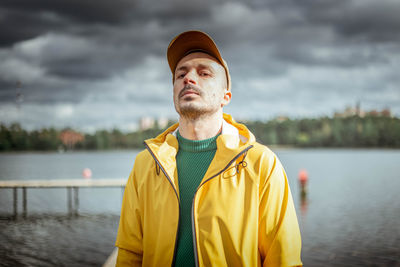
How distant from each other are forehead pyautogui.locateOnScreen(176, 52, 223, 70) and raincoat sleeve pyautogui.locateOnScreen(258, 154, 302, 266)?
74cm

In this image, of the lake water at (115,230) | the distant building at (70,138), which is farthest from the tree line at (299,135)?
the lake water at (115,230)

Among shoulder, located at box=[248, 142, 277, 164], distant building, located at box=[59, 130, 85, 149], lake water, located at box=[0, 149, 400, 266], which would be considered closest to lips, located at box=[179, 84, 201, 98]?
shoulder, located at box=[248, 142, 277, 164]

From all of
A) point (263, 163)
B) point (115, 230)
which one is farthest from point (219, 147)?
point (115, 230)

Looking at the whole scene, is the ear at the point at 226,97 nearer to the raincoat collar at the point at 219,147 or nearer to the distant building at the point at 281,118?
the raincoat collar at the point at 219,147

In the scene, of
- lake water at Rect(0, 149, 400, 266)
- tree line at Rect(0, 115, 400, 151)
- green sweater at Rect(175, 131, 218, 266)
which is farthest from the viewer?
tree line at Rect(0, 115, 400, 151)

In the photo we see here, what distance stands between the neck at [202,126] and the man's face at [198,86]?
0.14 ft

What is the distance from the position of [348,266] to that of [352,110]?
208 m

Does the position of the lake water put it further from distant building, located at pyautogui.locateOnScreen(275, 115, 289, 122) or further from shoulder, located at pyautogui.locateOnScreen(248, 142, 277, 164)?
distant building, located at pyautogui.locateOnScreen(275, 115, 289, 122)

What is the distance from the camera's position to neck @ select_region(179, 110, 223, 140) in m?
2.21

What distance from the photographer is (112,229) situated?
1317 centimetres


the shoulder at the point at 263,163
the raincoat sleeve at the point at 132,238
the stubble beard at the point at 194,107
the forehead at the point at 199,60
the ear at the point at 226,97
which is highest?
the forehead at the point at 199,60

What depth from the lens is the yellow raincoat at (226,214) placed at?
6.54 feet

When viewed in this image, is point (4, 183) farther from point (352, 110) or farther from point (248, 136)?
point (352, 110)

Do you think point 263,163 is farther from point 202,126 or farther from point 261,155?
point 202,126
